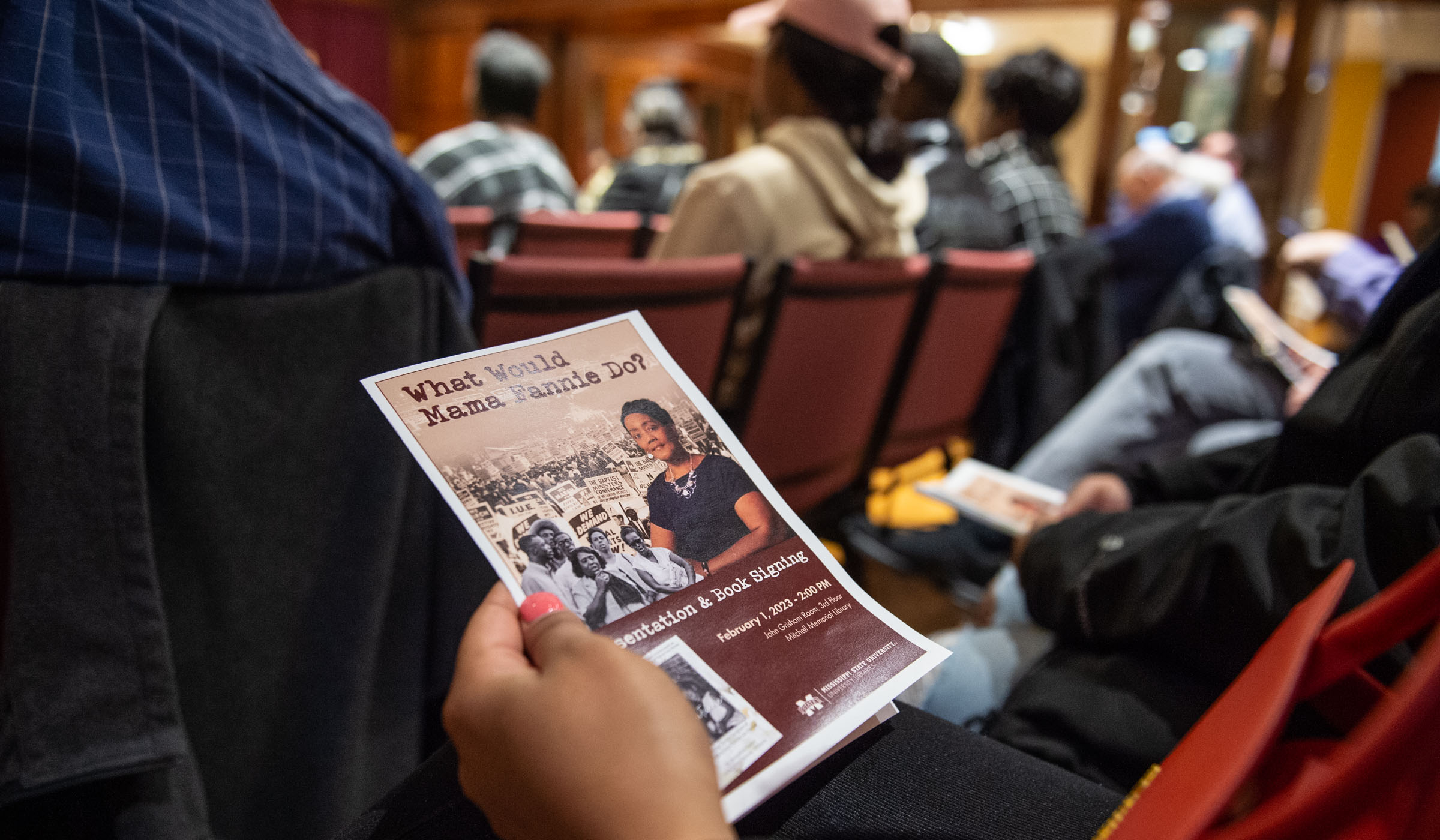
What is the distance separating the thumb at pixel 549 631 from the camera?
0.35 meters

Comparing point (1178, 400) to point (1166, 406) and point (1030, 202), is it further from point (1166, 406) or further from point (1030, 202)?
point (1030, 202)

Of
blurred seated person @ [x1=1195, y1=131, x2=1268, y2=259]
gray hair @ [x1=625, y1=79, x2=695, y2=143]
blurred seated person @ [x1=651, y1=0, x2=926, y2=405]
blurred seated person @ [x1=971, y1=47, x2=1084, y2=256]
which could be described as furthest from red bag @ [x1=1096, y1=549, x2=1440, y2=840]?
gray hair @ [x1=625, y1=79, x2=695, y2=143]

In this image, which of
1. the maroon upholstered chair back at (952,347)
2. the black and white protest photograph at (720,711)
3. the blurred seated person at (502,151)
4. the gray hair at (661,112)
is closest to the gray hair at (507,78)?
the blurred seated person at (502,151)

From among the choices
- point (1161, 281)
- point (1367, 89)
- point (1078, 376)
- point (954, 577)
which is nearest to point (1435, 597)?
point (954, 577)

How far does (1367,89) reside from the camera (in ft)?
24.2

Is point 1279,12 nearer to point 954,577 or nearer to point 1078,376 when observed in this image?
point 1078,376

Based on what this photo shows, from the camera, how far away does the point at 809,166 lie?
1.51m

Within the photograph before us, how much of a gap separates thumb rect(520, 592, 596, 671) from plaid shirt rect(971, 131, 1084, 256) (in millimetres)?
2515

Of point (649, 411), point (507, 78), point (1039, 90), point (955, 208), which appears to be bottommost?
point (649, 411)

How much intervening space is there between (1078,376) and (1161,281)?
575 millimetres

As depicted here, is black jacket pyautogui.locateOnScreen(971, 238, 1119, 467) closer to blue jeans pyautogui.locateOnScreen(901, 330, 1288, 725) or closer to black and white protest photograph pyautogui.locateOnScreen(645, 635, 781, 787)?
blue jeans pyautogui.locateOnScreen(901, 330, 1288, 725)

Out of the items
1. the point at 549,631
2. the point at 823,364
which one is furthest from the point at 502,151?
the point at 549,631

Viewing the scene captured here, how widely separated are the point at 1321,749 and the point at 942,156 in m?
2.19

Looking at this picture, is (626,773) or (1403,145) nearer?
(626,773)
